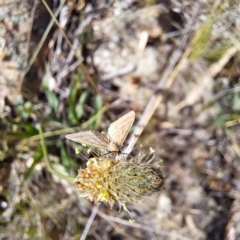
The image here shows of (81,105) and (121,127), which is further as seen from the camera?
(81,105)

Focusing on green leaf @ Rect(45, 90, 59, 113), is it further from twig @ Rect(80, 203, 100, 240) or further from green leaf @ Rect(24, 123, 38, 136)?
twig @ Rect(80, 203, 100, 240)

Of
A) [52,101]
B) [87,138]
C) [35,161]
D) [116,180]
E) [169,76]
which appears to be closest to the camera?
[87,138]

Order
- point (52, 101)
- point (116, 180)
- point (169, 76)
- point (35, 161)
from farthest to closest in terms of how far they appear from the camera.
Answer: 1. point (169, 76)
2. point (52, 101)
3. point (35, 161)
4. point (116, 180)

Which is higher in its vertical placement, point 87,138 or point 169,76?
point 87,138

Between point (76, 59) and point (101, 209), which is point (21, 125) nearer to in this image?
point (76, 59)

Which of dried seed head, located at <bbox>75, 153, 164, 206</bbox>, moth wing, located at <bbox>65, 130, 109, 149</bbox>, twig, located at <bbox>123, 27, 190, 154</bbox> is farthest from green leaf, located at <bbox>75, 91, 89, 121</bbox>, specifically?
moth wing, located at <bbox>65, 130, 109, 149</bbox>

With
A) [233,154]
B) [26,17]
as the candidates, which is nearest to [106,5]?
[26,17]

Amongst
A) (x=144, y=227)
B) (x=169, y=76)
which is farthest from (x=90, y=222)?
(x=169, y=76)

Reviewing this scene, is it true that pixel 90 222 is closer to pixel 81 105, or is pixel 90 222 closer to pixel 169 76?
pixel 81 105
